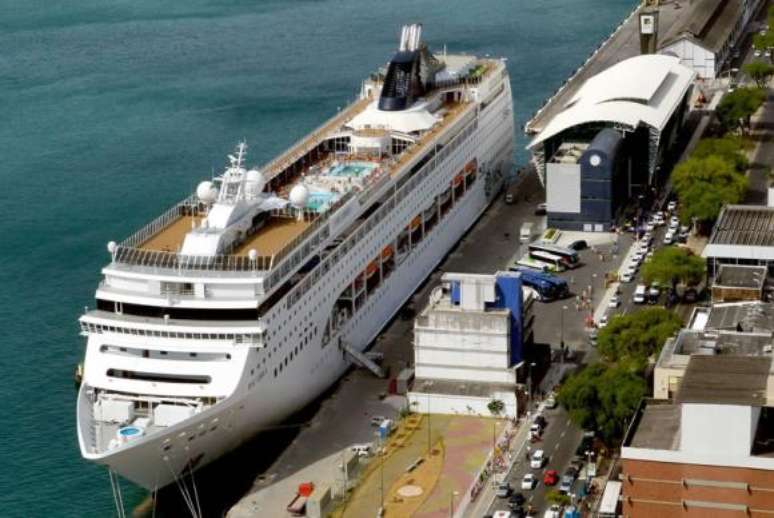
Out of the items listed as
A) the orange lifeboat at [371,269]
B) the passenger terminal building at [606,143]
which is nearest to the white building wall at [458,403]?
the orange lifeboat at [371,269]

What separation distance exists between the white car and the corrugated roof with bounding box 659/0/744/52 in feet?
263

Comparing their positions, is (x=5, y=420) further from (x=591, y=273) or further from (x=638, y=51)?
(x=638, y=51)

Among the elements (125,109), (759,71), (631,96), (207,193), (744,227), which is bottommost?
(744,227)

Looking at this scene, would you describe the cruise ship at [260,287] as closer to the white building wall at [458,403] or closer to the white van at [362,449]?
the white van at [362,449]

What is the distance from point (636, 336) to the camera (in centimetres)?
8269

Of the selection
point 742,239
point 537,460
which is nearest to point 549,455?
point 537,460

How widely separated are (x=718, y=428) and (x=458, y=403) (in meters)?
21.1

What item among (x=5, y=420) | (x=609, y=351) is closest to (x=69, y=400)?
(x=5, y=420)

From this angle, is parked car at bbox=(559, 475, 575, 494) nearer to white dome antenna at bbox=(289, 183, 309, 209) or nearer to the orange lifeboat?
white dome antenna at bbox=(289, 183, 309, 209)

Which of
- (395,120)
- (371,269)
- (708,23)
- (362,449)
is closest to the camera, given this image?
(362,449)

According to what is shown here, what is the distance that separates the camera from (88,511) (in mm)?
77938

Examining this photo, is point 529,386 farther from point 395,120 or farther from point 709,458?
point 395,120

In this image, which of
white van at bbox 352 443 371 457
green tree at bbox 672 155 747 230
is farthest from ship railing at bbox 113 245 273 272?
green tree at bbox 672 155 747 230

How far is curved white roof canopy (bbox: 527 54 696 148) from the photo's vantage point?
11369 cm
